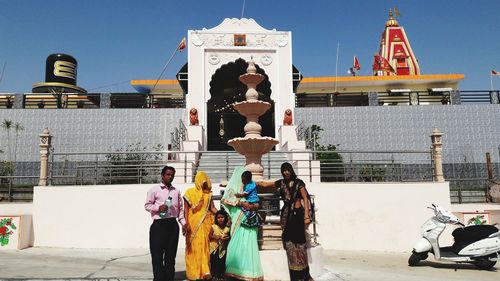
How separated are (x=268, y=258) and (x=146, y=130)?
11554 millimetres

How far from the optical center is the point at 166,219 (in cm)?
450

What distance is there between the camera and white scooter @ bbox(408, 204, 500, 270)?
21.8 ft

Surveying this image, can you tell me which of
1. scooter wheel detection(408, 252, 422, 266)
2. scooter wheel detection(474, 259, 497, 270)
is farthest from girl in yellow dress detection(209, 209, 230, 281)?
scooter wheel detection(474, 259, 497, 270)

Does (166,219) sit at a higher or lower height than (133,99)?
lower

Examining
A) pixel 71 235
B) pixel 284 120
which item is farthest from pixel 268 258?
pixel 284 120

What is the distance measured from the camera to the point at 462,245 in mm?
6824

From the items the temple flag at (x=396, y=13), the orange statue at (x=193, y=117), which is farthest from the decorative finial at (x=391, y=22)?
the orange statue at (x=193, y=117)

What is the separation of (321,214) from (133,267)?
4604 millimetres

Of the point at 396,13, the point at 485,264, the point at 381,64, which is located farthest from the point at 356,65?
the point at 485,264

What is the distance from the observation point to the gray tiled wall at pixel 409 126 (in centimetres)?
1530

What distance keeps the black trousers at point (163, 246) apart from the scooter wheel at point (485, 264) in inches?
212

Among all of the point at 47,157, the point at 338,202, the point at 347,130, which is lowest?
the point at 338,202

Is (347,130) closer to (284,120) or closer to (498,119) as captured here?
(284,120)

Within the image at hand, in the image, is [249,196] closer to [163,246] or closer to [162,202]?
[162,202]
